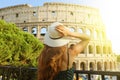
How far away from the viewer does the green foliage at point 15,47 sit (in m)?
19.4

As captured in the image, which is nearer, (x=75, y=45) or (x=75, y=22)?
(x=75, y=45)

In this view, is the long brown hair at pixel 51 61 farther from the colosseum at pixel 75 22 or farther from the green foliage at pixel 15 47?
the colosseum at pixel 75 22

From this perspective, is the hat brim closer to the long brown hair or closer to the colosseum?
the long brown hair

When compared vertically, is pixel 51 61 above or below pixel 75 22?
below

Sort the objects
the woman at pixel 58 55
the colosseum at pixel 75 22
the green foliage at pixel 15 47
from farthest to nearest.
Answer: the colosseum at pixel 75 22 → the green foliage at pixel 15 47 → the woman at pixel 58 55

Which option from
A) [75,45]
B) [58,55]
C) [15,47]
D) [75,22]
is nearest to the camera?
[58,55]

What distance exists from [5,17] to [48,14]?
8576 millimetres

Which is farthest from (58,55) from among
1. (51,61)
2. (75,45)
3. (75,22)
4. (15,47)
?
(75,22)

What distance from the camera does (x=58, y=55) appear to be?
8.34 feet

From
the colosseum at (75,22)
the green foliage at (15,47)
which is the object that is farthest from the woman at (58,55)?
the colosseum at (75,22)

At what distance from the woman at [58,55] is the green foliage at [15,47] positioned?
16588 mm

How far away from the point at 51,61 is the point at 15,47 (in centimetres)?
1884

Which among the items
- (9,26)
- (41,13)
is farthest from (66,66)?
(41,13)

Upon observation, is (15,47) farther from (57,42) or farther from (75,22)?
(75,22)
